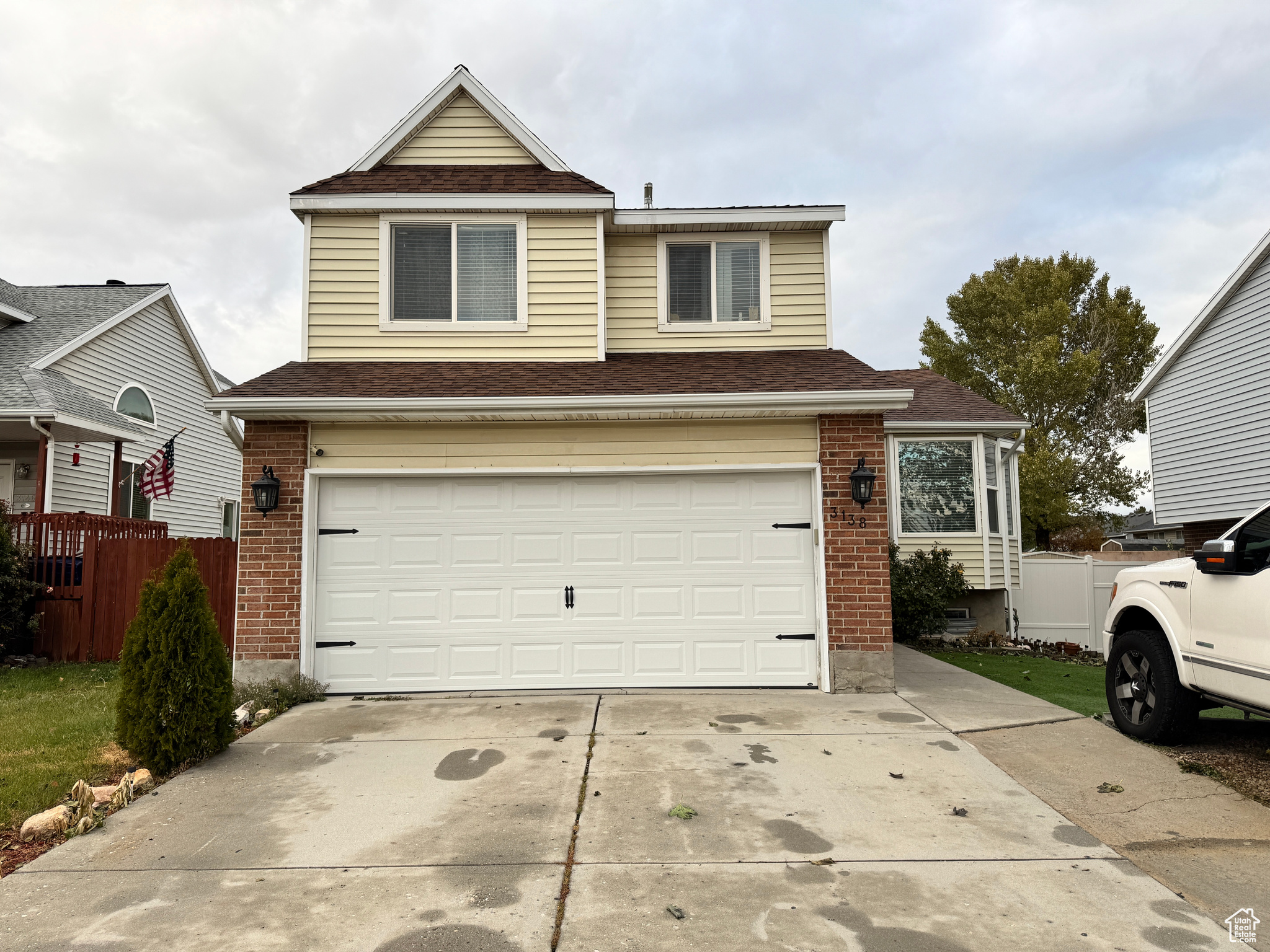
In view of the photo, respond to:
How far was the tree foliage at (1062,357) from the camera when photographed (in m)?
27.1

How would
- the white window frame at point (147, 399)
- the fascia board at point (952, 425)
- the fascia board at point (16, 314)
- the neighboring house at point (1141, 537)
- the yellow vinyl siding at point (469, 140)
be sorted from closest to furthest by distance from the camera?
1. the yellow vinyl siding at point (469, 140)
2. the fascia board at point (952, 425)
3. the fascia board at point (16, 314)
4. the white window frame at point (147, 399)
5. the neighboring house at point (1141, 537)

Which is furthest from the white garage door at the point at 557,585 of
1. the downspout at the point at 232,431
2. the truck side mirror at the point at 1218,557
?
the truck side mirror at the point at 1218,557

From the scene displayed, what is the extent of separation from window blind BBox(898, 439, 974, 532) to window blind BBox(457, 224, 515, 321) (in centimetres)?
808

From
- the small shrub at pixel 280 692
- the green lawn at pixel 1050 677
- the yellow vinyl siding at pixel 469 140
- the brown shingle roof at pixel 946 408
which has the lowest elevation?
the green lawn at pixel 1050 677

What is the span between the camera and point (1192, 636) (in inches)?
209

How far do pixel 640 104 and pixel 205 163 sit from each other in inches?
351

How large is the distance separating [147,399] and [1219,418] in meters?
22.5

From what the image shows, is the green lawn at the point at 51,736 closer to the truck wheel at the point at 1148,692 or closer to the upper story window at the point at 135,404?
the truck wheel at the point at 1148,692

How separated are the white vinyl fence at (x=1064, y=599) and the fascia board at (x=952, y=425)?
9.46ft

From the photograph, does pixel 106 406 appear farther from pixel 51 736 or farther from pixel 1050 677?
pixel 1050 677

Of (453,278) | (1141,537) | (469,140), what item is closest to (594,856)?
(453,278)

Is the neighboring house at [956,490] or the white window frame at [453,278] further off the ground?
the white window frame at [453,278]

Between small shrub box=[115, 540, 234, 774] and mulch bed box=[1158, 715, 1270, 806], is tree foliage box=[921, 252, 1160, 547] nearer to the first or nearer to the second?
mulch bed box=[1158, 715, 1270, 806]

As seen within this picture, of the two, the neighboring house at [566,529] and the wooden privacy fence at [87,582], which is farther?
the wooden privacy fence at [87,582]
